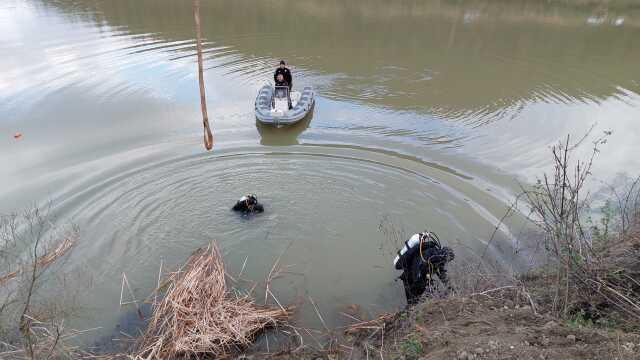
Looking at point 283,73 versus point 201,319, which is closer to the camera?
point 201,319

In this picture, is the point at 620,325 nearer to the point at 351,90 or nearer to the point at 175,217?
the point at 175,217

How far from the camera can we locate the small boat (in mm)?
12305

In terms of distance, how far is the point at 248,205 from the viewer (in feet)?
29.5

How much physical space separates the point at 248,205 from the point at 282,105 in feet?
15.6

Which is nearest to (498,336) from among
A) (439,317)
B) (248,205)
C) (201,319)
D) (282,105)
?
(439,317)

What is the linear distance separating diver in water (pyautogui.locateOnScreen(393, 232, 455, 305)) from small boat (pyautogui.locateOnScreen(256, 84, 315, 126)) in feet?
21.8

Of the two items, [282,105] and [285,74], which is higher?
[285,74]

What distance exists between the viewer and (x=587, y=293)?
18.0 ft

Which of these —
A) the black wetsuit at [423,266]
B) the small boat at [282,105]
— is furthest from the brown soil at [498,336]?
the small boat at [282,105]

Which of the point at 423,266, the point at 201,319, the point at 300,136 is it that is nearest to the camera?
the point at 201,319

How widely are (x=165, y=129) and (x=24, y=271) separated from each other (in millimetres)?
5850

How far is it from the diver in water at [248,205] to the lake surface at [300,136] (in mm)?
252

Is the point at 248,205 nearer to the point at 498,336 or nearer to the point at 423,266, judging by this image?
the point at 423,266

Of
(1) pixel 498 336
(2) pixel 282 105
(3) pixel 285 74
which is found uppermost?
(3) pixel 285 74
